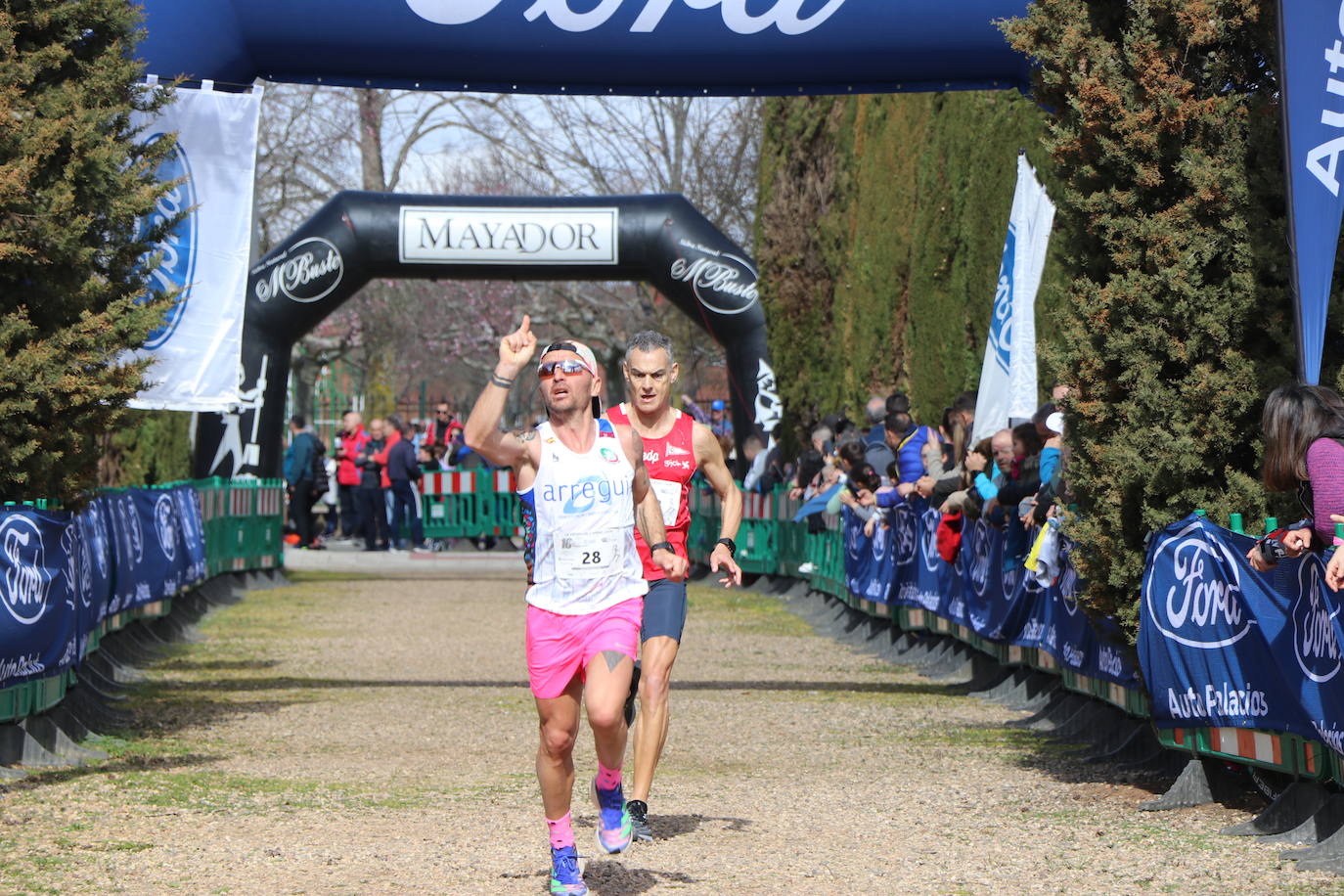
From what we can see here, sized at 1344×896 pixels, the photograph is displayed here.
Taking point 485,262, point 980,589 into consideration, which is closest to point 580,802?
point 980,589

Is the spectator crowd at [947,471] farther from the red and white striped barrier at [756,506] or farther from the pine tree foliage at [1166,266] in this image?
the red and white striped barrier at [756,506]

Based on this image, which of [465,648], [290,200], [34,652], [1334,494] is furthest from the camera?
[290,200]

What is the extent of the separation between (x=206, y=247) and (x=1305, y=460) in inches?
277

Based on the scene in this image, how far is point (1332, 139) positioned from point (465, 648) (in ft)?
31.9

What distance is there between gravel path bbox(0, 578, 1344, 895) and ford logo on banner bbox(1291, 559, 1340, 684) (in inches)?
27.9

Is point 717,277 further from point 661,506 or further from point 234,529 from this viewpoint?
point 661,506

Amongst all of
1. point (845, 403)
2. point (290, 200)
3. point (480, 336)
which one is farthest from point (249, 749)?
point (480, 336)

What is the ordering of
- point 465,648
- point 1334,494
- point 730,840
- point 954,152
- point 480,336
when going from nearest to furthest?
1. point 1334,494
2. point 730,840
3. point 465,648
4. point 954,152
5. point 480,336

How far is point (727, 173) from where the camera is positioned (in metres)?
36.6

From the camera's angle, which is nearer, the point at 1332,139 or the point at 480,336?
the point at 1332,139

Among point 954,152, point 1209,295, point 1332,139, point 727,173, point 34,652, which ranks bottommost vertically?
point 34,652

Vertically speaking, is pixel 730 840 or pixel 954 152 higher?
pixel 954 152

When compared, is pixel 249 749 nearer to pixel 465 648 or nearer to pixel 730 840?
pixel 730 840

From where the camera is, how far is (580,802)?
8.36 m
